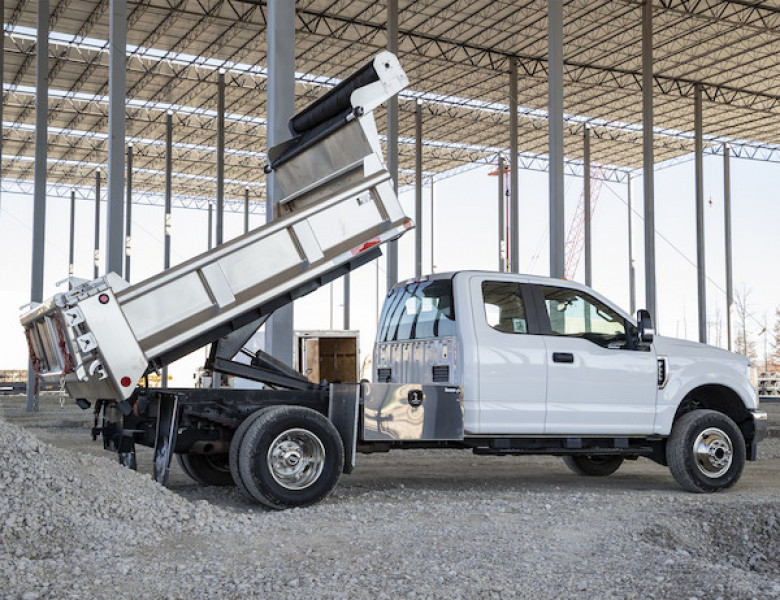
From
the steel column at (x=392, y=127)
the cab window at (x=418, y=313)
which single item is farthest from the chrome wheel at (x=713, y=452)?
the steel column at (x=392, y=127)

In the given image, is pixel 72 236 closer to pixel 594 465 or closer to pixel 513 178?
pixel 513 178

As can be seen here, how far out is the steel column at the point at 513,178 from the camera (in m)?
30.9

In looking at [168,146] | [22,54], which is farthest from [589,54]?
[22,54]

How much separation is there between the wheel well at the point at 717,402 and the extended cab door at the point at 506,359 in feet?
6.36

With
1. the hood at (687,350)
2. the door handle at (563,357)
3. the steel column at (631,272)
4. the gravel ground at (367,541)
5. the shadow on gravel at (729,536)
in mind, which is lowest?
the shadow on gravel at (729,536)

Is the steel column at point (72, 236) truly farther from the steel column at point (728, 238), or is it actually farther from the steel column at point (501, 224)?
the steel column at point (728, 238)

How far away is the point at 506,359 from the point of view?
8430mm

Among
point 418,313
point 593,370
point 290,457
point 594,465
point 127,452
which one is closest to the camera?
point 290,457

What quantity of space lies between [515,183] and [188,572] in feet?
91.1

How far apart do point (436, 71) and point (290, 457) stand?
29615 millimetres

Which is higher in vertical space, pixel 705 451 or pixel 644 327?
pixel 644 327

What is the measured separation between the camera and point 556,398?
869 cm

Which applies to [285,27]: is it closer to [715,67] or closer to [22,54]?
[22,54]

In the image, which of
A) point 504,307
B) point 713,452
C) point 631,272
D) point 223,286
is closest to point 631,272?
point 631,272
